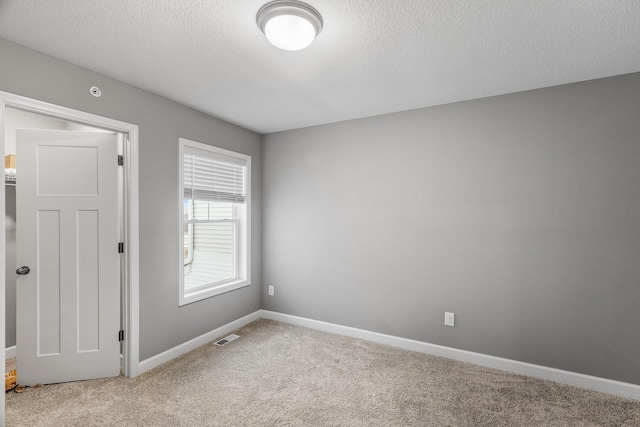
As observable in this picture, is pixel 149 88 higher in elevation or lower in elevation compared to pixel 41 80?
higher

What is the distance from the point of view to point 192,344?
3203 mm

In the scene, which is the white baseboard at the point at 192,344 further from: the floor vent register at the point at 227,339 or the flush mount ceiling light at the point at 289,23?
the flush mount ceiling light at the point at 289,23

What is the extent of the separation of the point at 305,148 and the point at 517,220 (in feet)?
8.01

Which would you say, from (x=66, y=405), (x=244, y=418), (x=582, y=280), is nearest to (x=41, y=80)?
(x=66, y=405)

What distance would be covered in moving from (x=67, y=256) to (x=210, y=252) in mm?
1552

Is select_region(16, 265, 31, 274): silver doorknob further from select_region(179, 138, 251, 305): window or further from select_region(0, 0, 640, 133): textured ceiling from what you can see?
select_region(0, 0, 640, 133): textured ceiling

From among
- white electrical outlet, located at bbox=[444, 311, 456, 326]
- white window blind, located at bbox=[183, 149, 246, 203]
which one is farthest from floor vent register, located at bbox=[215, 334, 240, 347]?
A: white electrical outlet, located at bbox=[444, 311, 456, 326]

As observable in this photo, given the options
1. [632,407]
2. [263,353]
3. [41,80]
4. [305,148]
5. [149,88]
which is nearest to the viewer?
[41,80]

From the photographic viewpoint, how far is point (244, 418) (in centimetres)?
214

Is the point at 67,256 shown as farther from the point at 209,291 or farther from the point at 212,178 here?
the point at 212,178

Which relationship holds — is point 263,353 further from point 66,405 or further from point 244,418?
point 66,405

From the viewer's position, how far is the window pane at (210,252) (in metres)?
3.87

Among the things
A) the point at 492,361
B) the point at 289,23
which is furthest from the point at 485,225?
the point at 289,23

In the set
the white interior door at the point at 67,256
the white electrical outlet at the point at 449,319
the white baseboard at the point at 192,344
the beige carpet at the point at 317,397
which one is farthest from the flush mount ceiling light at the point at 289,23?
the white baseboard at the point at 192,344
